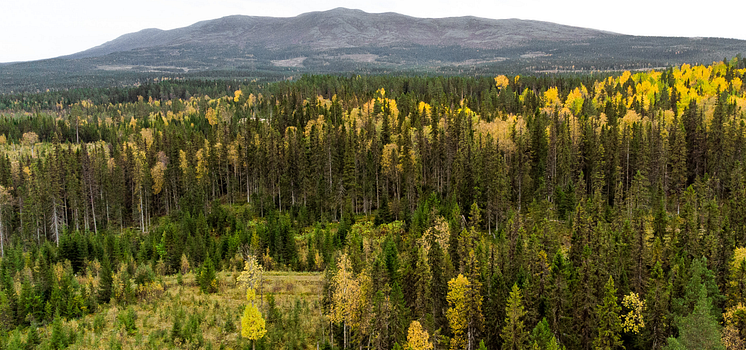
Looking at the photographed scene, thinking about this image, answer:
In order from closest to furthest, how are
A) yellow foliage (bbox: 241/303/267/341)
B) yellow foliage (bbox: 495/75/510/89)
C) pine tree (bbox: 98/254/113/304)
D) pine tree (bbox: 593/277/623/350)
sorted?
yellow foliage (bbox: 241/303/267/341), pine tree (bbox: 593/277/623/350), pine tree (bbox: 98/254/113/304), yellow foliage (bbox: 495/75/510/89)

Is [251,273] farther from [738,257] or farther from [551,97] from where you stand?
[551,97]

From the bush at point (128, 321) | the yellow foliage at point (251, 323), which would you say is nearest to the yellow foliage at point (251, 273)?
the yellow foliage at point (251, 323)

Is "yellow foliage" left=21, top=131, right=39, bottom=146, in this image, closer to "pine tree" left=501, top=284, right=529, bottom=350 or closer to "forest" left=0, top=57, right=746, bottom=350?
"forest" left=0, top=57, right=746, bottom=350

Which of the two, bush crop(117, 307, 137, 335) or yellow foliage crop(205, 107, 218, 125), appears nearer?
bush crop(117, 307, 137, 335)

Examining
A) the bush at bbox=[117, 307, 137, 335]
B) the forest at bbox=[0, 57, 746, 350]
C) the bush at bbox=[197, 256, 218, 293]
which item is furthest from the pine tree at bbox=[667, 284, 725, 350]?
the bush at bbox=[117, 307, 137, 335]

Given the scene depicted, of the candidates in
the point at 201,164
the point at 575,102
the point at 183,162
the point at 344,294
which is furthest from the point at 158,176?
the point at 575,102

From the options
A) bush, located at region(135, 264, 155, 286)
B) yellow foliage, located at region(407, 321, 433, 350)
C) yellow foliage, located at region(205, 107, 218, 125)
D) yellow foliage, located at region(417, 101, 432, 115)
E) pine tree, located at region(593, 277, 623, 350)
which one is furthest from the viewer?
yellow foliage, located at region(205, 107, 218, 125)

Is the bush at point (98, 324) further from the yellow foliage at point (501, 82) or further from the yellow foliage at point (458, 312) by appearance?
the yellow foliage at point (501, 82)
